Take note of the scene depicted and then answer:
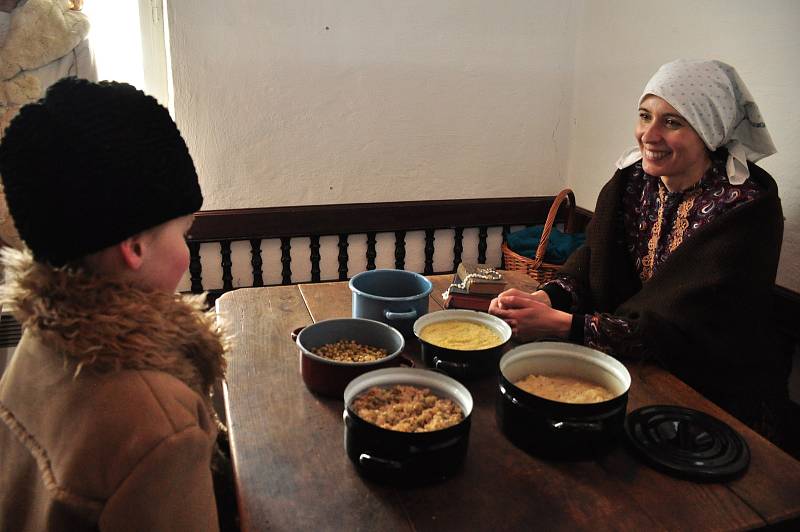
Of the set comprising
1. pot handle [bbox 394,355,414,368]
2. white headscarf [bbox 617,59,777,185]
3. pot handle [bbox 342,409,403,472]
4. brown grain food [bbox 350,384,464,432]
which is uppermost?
white headscarf [bbox 617,59,777,185]

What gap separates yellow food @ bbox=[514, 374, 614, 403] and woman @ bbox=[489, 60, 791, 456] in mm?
288

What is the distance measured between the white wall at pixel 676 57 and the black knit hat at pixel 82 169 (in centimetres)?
173

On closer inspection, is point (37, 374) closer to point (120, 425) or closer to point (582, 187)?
point (120, 425)

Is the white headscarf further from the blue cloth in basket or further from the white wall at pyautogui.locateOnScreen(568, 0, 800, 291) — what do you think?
the blue cloth in basket

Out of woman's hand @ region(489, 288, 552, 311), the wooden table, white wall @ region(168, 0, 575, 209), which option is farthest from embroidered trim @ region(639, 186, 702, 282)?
white wall @ region(168, 0, 575, 209)

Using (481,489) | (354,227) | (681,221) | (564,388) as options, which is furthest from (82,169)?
(354,227)

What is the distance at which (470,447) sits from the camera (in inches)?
40.1

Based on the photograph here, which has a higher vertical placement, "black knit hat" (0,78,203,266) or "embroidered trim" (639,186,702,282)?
"black knit hat" (0,78,203,266)

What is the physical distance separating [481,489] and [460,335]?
0.39 meters

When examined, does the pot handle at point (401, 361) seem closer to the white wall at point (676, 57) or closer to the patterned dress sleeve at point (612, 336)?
the patterned dress sleeve at point (612, 336)

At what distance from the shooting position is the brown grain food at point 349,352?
1.15 m

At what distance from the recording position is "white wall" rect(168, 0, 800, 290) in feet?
7.75

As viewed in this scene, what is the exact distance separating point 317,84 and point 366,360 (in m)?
1.65

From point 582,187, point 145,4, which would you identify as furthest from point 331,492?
point 582,187
